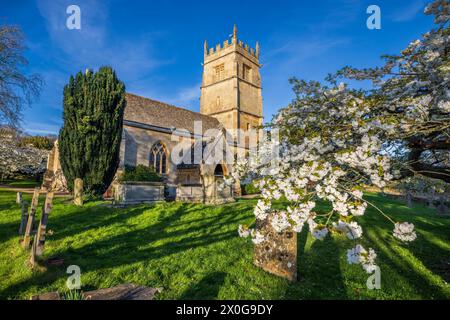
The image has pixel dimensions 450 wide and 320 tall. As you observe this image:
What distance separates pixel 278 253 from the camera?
490cm

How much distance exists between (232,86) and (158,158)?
52.2ft

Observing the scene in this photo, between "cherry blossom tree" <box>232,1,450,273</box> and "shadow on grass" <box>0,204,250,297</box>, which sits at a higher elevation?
"cherry blossom tree" <box>232,1,450,273</box>

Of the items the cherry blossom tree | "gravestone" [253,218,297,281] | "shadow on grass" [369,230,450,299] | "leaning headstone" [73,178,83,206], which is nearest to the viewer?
the cherry blossom tree

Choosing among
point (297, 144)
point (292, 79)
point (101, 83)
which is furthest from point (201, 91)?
point (297, 144)

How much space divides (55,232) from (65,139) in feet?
25.1

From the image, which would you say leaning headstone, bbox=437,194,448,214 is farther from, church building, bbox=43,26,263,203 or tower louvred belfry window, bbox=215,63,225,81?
tower louvred belfry window, bbox=215,63,225,81

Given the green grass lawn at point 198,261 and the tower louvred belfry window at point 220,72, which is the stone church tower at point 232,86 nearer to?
the tower louvred belfry window at point 220,72

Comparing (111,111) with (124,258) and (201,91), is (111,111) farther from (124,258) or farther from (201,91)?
(201,91)

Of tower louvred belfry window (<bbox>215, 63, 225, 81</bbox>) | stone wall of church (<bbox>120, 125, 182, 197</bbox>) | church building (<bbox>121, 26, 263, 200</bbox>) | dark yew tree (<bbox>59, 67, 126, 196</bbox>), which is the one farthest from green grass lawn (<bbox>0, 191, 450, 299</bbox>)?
tower louvred belfry window (<bbox>215, 63, 225, 81</bbox>)

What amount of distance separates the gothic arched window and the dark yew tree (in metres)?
7.43

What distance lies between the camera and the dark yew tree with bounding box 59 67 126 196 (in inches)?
492

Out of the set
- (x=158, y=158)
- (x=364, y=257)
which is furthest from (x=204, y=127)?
(x=364, y=257)

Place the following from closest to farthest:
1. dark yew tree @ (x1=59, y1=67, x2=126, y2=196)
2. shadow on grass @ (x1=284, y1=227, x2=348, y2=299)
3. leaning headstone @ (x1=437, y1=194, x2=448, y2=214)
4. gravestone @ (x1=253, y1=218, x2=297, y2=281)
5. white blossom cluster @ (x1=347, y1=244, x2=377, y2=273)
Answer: white blossom cluster @ (x1=347, y1=244, x2=377, y2=273), shadow on grass @ (x1=284, y1=227, x2=348, y2=299), gravestone @ (x1=253, y1=218, x2=297, y2=281), dark yew tree @ (x1=59, y1=67, x2=126, y2=196), leaning headstone @ (x1=437, y1=194, x2=448, y2=214)

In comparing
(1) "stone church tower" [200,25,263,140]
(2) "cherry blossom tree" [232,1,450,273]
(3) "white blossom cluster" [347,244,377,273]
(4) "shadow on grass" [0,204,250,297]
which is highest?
(1) "stone church tower" [200,25,263,140]
